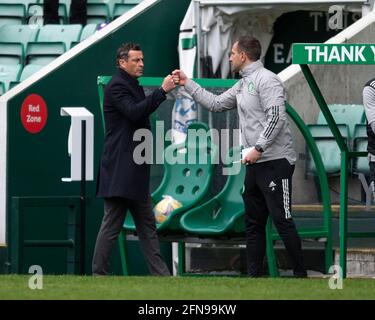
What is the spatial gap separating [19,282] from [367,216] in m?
4.15

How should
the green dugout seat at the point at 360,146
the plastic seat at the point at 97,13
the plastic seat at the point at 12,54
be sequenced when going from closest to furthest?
the green dugout seat at the point at 360,146, the plastic seat at the point at 12,54, the plastic seat at the point at 97,13

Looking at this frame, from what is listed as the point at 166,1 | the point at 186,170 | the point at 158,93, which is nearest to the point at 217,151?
the point at 186,170

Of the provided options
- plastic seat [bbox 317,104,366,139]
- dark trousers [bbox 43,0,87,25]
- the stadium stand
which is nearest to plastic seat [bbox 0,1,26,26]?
the stadium stand

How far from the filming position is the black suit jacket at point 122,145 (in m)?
12.7

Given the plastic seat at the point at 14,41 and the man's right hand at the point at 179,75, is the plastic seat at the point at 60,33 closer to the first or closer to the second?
the plastic seat at the point at 14,41

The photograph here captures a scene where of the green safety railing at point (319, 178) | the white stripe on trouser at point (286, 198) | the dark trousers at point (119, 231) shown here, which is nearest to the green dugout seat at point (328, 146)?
the green safety railing at point (319, 178)

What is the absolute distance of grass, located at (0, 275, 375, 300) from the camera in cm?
1052

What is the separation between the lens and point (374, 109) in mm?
12242

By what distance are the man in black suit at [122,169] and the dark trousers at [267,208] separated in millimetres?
938

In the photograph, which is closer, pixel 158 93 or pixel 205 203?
pixel 158 93

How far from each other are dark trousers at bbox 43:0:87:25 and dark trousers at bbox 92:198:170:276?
20.9 ft

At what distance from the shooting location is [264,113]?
40.6 feet

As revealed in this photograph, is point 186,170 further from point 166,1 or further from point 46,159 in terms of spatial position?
point 166,1

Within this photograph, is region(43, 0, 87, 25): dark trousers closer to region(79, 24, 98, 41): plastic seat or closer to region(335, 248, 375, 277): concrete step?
region(79, 24, 98, 41): plastic seat
